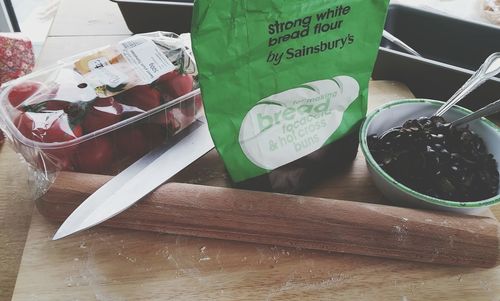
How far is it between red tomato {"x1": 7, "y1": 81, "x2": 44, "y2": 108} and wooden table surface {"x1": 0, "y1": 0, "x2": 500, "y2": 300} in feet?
0.36

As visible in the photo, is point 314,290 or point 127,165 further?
point 127,165

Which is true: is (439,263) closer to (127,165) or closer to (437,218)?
(437,218)

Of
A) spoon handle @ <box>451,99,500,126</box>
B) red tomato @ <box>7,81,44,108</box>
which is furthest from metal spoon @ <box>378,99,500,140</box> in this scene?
red tomato @ <box>7,81,44,108</box>

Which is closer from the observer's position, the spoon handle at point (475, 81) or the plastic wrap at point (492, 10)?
the spoon handle at point (475, 81)

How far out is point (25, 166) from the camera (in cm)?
65

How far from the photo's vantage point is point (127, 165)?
0.62 m

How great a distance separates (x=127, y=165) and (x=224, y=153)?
0.59 feet

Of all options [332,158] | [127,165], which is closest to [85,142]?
[127,165]

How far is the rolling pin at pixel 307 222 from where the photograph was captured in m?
0.51

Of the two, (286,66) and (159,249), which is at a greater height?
(286,66)

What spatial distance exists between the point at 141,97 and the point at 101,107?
Answer: 0.18 feet

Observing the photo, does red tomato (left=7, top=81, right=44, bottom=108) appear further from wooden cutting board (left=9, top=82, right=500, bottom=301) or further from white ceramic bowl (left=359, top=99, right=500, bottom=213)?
white ceramic bowl (left=359, top=99, right=500, bottom=213)

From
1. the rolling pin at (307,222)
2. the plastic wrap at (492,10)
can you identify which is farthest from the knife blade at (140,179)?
the plastic wrap at (492,10)

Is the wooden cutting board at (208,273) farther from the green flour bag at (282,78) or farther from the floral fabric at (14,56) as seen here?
the floral fabric at (14,56)
